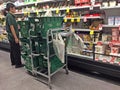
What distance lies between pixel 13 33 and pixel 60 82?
1707 millimetres

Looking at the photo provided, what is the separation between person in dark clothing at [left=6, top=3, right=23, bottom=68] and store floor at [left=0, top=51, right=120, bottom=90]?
45 centimetres

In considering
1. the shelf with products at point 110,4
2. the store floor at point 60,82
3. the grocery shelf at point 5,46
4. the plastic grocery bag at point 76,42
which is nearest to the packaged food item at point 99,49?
the plastic grocery bag at point 76,42

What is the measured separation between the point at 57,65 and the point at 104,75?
110cm

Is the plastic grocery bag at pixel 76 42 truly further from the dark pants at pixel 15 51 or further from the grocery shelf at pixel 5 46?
the grocery shelf at pixel 5 46

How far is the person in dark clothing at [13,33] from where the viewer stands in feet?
11.9

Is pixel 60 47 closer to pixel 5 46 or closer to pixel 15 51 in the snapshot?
pixel 15 51

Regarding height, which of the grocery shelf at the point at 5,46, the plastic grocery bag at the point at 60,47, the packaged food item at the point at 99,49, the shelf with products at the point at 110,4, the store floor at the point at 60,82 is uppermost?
the shelf with products at the point at 110,4

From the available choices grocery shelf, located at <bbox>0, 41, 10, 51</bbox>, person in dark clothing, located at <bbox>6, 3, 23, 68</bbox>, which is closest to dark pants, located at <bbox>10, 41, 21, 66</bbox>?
person in dark clothing, located at <bbox>6, 3, 23, 68</bbox>

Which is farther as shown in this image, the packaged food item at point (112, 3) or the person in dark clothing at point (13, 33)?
the person in dark clothing at point (13, 33)

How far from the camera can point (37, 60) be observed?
3.22m

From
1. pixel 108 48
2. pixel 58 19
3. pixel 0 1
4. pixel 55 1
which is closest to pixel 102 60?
pixel 108 48

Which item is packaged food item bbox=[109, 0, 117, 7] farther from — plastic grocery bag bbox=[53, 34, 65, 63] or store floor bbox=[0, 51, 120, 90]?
store floor bbox=[0, 51, 120, 90]

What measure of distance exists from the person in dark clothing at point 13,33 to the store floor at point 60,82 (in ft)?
1.48

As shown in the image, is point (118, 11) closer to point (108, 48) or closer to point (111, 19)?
Result: point (111, 19)
